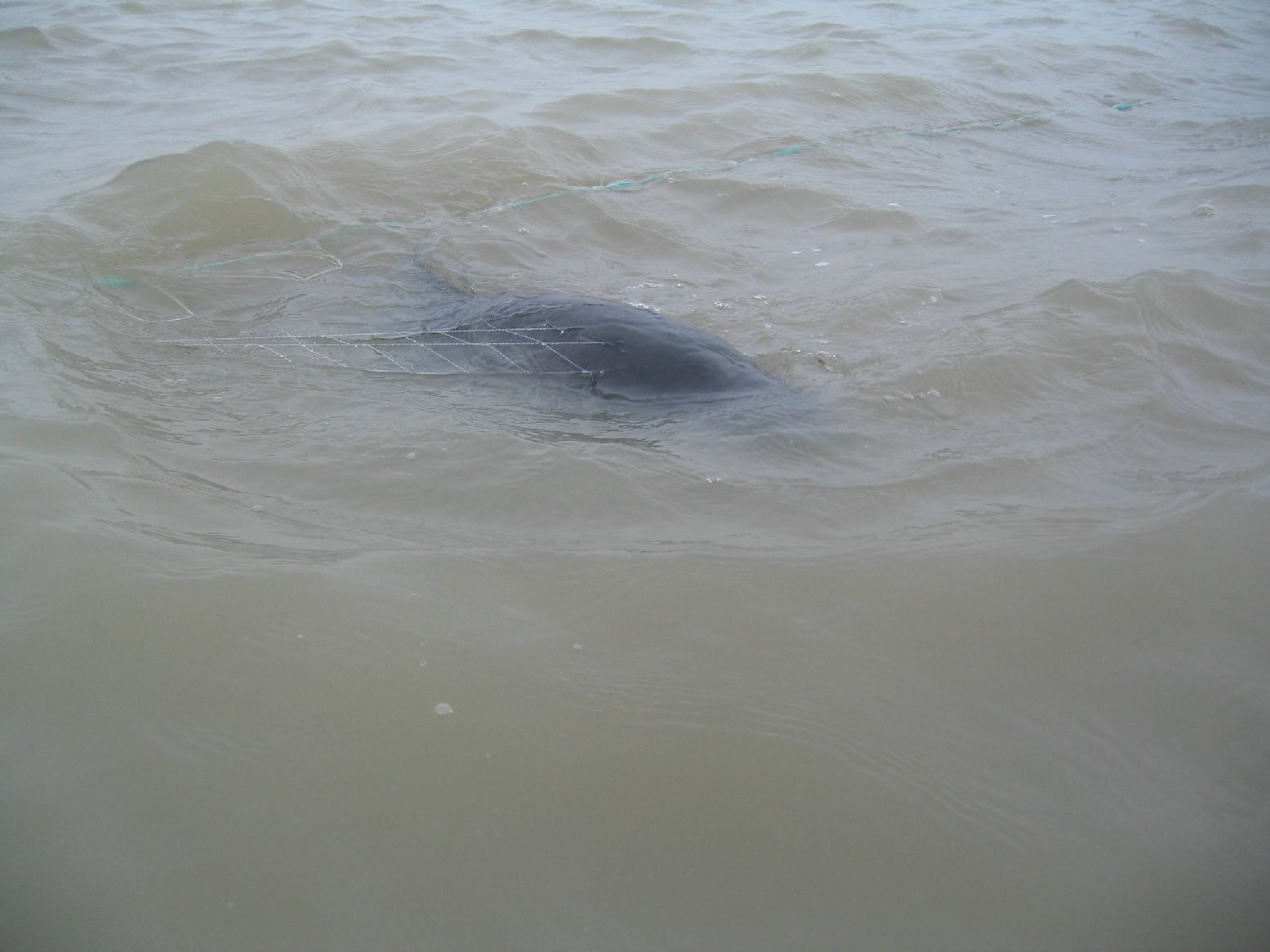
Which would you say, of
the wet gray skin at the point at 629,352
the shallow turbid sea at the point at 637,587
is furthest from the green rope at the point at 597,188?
the wet gray skin at the point at 629,352

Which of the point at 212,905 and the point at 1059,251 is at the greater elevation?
the point at 1059,251

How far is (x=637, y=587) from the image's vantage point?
109 inches

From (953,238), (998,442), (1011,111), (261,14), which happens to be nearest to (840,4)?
(1011,111)

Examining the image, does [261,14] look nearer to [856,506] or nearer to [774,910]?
[856,506]

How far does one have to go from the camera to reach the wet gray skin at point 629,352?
4242 millimetres

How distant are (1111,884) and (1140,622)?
3.30 feet

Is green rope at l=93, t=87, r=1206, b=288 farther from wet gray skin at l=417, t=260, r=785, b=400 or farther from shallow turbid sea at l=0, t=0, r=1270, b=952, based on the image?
wet gray skin at l=417, t=260, r=785, b=400

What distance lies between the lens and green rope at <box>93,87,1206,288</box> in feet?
19.4

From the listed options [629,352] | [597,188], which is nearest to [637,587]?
[629,352]

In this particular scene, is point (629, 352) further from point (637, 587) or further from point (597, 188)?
point (597, 188)

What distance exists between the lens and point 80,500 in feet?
10.0

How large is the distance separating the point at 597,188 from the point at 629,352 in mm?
3689

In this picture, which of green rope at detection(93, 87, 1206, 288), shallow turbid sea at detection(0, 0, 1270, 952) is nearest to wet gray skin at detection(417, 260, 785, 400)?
shallow turbid sea at detection(0, 0, 1270, 952)

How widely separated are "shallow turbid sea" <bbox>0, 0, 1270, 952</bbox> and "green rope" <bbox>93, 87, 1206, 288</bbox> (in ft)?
0.27
